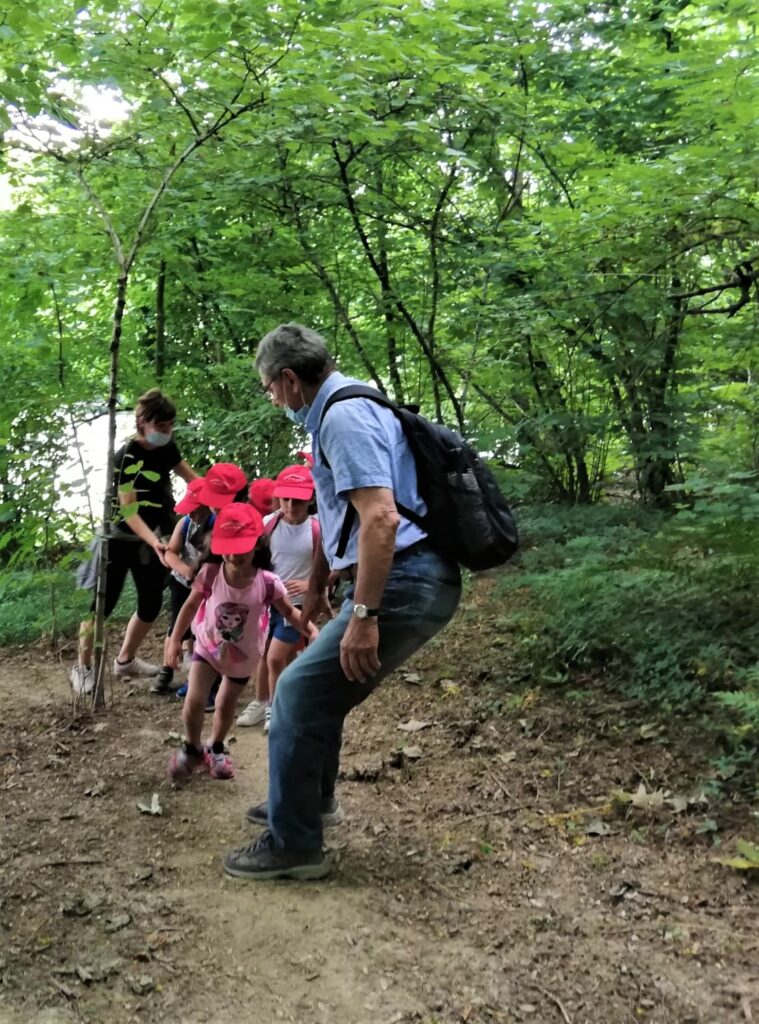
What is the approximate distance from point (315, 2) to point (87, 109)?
1893 mm

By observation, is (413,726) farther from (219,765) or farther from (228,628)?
(228,628)

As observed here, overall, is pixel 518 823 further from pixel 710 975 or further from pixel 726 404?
pixel 726 404

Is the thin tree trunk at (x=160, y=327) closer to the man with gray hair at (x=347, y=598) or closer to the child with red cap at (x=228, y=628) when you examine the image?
the child with red cap at (x=228, y=628)

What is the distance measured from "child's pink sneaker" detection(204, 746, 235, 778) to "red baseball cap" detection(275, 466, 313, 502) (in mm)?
1566

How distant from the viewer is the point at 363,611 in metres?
2.75

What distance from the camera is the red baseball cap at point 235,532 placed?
381cm

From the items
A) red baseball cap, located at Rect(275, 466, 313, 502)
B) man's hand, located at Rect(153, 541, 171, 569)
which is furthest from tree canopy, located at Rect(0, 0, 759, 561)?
red baseball cap, located at Rect(275, 466, 313, 502)

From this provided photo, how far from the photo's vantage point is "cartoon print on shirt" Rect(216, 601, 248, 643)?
13.0 ft

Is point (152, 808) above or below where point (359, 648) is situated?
below

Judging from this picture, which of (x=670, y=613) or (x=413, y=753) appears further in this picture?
(x=670, y=613)

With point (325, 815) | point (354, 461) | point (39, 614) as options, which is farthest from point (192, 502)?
point (39, 614)

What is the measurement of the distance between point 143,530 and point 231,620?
1.41 meters

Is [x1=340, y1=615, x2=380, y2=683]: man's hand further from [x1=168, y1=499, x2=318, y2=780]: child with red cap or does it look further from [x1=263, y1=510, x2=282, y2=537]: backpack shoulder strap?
[x1=263, y1=510, x2=282, y2=537]: backpack shoulder strap

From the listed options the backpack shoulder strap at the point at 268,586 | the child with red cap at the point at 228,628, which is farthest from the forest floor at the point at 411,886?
the backpack shoulder strap at the point at 268,586
